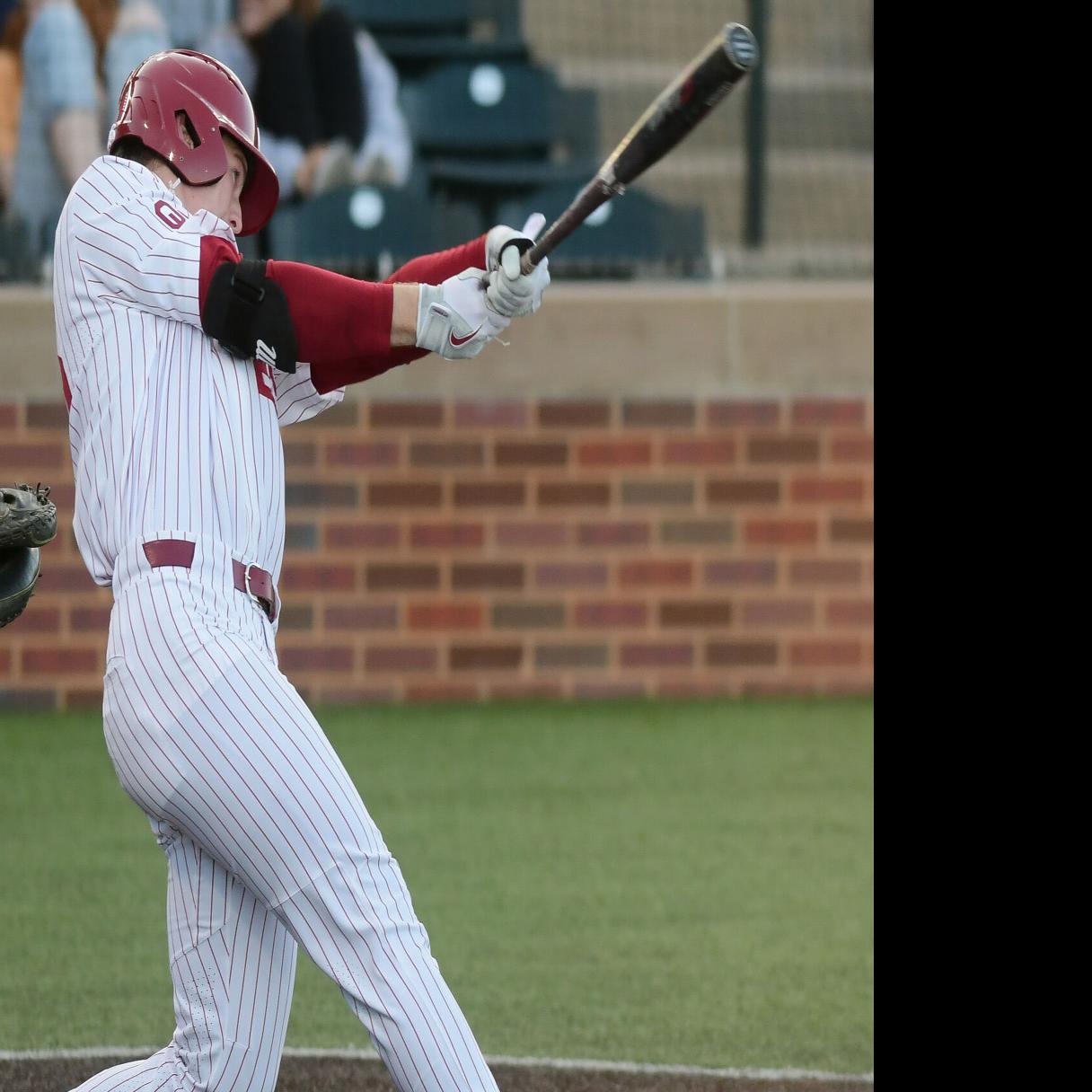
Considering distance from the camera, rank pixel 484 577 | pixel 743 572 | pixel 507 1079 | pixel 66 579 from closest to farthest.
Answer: pixel 507 1079 → pixel 66 579 → pixel 484 577 → pixel 743 572

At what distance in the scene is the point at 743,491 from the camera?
8.09 metres

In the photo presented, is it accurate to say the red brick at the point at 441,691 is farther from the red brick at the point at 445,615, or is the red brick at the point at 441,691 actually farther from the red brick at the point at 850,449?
the red brick at the point at 850,449

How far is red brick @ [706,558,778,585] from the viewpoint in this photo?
26.5 feet

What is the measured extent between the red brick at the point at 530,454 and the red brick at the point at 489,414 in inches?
3.2

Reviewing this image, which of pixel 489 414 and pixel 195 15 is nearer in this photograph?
pixel 489 414

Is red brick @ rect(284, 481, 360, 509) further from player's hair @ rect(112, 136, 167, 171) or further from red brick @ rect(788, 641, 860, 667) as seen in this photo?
player's hair @ rect(112, 136, 167, 171)

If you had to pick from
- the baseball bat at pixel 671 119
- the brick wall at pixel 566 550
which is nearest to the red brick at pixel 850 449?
the brick wall at pixel 566 550

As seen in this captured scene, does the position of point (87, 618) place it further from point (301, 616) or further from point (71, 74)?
point (71, 74)

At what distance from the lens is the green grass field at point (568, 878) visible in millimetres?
4188

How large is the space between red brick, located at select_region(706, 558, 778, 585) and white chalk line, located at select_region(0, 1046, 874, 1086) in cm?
433

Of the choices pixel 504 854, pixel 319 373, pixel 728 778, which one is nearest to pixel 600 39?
pixel 728 778

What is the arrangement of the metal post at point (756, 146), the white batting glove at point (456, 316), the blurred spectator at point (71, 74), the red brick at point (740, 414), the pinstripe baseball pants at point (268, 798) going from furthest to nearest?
the metal post at point (756, 146) → the blurred spectator at point (71, 74) → the red brick at point (740, 414) → the white batting glove at point (456, 316) → the pinstripe baseball pants at point (268, 798)

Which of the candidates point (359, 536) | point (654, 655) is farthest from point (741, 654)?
point (359, 536)

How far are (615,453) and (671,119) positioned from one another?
5.33 m
